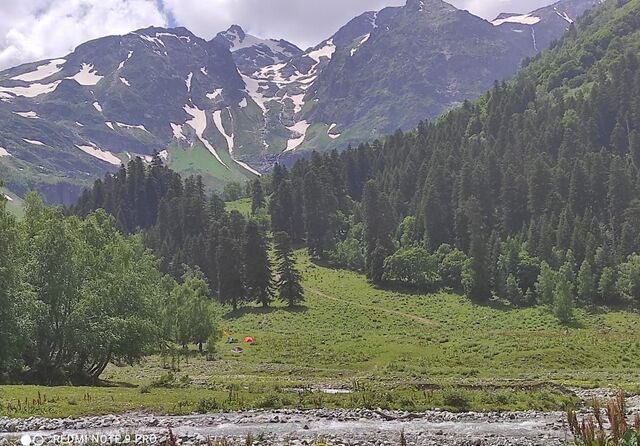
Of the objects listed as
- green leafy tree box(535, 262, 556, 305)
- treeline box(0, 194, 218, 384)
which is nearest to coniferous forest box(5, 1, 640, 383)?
treeline box(0, 194, 218, 384)

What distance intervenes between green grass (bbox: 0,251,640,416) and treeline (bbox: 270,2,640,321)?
7702mm

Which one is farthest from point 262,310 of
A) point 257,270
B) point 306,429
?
point 306,429

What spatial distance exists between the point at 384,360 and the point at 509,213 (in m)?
96.0

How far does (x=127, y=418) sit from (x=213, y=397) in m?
8.74

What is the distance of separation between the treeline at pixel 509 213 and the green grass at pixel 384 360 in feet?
25.3

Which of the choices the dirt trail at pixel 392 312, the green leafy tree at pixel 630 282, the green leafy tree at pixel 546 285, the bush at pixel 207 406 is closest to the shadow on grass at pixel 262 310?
the dirt trail at pixel 392 312

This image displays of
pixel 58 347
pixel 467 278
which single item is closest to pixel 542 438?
pixel 58 347

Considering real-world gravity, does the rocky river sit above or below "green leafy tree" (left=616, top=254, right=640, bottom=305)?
below

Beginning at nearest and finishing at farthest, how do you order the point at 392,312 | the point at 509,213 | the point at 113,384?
the point at 113,384
the point at 392,312
the point at 509,213

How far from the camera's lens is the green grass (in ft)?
124

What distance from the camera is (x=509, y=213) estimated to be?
16050cm

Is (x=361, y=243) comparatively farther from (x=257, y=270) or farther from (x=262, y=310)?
(x=262, y=310)

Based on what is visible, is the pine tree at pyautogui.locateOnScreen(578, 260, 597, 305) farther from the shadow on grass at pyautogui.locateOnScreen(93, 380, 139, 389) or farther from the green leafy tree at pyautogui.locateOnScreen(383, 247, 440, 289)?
the shadow on grass at pyautogui.locateOnScreen(93, 380, 139, 389)

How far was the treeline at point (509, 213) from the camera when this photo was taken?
12738 centimetres
